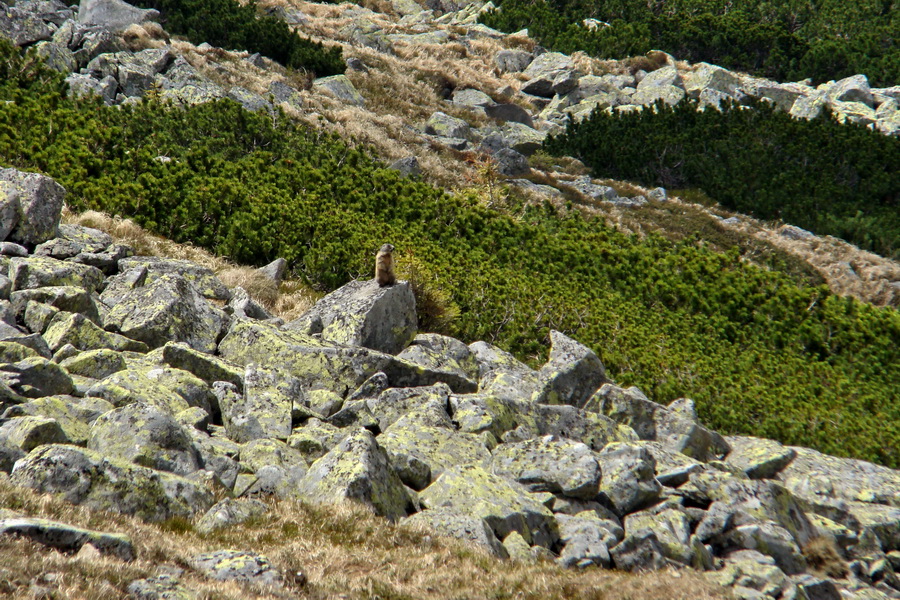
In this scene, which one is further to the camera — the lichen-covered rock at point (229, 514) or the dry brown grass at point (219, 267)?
the dry brown grass at point (219, 267)

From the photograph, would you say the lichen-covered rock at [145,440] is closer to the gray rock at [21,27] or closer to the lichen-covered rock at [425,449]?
the lichen-covered rock at [425,449]

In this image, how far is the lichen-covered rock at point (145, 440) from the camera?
6.88 m

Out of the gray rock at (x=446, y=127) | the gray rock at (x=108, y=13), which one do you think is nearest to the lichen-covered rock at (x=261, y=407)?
the gray rock at (x=446, y=127)

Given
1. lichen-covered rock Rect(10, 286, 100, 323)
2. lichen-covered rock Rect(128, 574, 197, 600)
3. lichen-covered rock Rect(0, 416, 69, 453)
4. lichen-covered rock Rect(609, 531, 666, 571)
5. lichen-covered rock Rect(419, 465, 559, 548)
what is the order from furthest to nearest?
lichen-covered rock Rect(10, 286, 100, 323) → lichen-covered rock Rect(419, 465, 559, 548) → lichen-covered rock Rect(609, 531, 666, 571) → lichen-covered rock Rect(0, 416, 69, 453) → lichen-covered rock Rect(128, 574, 197, 600)

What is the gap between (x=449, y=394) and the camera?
10688 mm

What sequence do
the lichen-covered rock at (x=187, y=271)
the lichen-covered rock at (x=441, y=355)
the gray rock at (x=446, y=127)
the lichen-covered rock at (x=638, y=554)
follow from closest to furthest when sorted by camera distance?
the lichen-covered rock at (x=638, y=554)
the lichen-covered rock at (x=441, y=355)
the lichen-covered rock at (x=187, y=271)
the gray rock at (x=446, y=127)

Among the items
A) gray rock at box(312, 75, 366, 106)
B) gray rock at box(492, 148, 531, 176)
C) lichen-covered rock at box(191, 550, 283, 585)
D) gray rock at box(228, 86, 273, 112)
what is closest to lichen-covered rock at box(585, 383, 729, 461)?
lichen-covered rock at box(191, 550, 283, 585)

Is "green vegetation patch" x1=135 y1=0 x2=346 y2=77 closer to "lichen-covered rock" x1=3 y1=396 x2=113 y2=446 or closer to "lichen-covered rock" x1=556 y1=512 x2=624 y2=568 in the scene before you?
"lichen-covered rock" x1=3 y1=396 x2=113 y2=446

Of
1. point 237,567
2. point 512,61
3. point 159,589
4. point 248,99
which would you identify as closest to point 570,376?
point 237,567

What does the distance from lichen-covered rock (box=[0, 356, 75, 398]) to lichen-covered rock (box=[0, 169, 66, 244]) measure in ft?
16.7

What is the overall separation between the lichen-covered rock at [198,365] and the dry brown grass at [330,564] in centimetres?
329

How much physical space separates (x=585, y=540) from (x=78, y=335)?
6.99 m

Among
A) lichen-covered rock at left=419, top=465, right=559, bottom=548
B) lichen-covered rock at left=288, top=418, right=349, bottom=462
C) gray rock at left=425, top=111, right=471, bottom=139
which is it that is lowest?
gray rock at left=425, top=111, right=471, bottom=139

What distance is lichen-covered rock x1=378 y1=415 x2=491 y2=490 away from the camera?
27.0 ft
